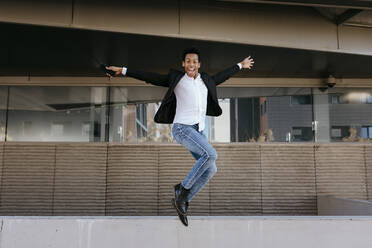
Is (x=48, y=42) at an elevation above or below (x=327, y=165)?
above

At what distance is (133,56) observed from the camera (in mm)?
8125

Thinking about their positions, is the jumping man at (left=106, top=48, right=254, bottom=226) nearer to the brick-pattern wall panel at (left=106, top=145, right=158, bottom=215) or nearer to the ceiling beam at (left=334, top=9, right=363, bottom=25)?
the ceiling beam at (left=334, top=9, right=363, bottom=25)

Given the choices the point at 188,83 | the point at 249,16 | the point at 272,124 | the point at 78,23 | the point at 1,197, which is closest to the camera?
the point at 188,83

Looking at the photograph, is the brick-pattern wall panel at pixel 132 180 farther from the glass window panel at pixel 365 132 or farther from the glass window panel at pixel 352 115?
the glass window panel at pixel 365 132

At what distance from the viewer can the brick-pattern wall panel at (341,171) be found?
8.52m

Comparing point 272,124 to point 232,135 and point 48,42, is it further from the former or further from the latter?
point 48,42

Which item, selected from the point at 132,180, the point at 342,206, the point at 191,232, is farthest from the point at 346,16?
the point at 132,180

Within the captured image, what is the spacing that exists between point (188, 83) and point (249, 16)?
3647 millimetres

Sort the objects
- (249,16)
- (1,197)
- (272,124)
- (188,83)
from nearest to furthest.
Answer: (188,83)
(249,16)
(1,197)
(272,124)

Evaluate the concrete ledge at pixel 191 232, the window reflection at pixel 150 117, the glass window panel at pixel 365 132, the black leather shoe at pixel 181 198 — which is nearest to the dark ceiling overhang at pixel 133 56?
the window reflection at pixel 150 117

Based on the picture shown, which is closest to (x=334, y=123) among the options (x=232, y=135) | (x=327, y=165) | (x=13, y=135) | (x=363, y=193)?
(x=327, y=165)

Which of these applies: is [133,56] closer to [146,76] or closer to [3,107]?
[3,107]

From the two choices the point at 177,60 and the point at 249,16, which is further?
the point at 177,60

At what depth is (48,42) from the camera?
7.16 metres
